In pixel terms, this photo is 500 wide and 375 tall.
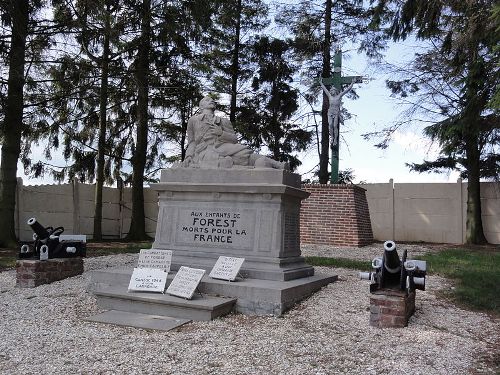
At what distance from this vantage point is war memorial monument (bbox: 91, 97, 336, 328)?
602 centimetres

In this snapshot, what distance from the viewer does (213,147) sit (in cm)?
762

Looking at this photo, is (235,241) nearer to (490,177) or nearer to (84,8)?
(84,8)

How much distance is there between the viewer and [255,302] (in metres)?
5.85

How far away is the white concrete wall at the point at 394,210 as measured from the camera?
642 inches

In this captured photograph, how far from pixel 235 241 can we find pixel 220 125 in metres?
1.88

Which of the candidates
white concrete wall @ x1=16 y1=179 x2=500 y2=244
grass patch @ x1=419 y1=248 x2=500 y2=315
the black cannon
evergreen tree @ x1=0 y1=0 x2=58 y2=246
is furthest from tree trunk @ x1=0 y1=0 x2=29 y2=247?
grass patch @ x1=419 y1=248 x2=500 y2=315

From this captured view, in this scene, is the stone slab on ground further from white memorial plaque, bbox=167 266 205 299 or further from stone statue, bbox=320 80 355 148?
stone statue, bbox=320 80 355 148

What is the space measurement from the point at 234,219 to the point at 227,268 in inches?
33.7

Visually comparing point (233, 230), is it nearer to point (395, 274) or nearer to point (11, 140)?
point (395, 274)

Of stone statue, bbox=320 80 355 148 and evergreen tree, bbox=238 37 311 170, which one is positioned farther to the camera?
evergreen tree, bbox=238 37 311 170

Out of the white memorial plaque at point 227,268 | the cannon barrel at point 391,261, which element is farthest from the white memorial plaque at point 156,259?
the cannon barrel at point 391,261

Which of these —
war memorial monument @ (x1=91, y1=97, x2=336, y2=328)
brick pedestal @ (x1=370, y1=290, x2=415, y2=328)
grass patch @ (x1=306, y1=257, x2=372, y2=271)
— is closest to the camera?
brick pedestal @ (x1=370, y1=290, x2=415, y2=328)

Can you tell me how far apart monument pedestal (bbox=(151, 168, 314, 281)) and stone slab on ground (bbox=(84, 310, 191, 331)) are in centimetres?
143

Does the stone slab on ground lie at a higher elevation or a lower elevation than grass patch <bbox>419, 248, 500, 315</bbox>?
lower
